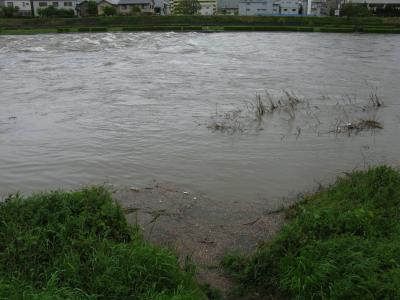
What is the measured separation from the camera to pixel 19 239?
441 centimetres

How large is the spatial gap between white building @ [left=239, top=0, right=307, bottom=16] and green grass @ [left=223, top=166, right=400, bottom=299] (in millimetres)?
99937

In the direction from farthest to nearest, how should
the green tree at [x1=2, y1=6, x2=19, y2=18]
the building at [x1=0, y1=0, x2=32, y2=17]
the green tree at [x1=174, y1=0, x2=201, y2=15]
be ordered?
the green tree at [x1=174, y1=0, x2=201, y2=15] → the building at [x1=0, y1=0, x2=32, y2=17] → the green tree at [x1=2, y1=6, x2=19, y2=18]

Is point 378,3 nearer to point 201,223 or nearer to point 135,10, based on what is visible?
point 135,10

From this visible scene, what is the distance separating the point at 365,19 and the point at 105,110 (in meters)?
63.2

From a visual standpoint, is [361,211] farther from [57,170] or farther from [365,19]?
[365,19]

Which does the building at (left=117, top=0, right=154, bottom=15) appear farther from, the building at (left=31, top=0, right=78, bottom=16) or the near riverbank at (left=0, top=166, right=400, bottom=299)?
the near riverbank at (left=0, top=166, right=400, bottom=299)

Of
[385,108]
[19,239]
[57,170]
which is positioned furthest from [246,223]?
[385,108]

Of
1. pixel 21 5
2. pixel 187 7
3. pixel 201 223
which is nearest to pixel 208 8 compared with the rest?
pixel 187 7

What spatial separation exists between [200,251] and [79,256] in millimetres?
1728

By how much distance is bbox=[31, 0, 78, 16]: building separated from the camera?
82738mm

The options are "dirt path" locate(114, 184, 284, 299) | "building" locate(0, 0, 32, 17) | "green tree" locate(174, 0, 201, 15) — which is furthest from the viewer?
"green tree" locate(174, 0, 201, 15)

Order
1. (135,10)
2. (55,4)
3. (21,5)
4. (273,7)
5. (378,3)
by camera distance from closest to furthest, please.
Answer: (21,5), (135,10), (55,4), (378,3), (273,7)

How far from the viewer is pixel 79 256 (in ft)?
14.0

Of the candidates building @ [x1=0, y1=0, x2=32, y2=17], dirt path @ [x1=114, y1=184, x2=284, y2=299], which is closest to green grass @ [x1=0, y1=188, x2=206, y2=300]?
dirt path @ [x1=114, y1=184, x2=284, y2=299]
